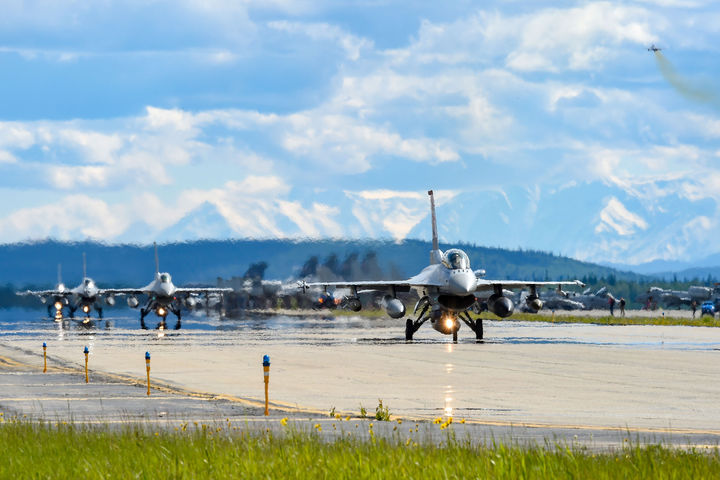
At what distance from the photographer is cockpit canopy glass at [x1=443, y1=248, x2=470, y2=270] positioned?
169ft

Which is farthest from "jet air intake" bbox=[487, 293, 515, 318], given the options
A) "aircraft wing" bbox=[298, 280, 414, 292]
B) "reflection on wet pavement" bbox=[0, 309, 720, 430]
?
"aircraft wing" bbox=[298, 280, 414, 292]

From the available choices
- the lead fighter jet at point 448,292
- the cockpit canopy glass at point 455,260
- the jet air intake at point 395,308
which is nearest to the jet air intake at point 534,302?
the lead fighter jet at point 448,292

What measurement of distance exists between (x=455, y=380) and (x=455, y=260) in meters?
20.6

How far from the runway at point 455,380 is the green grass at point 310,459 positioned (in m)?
1.97

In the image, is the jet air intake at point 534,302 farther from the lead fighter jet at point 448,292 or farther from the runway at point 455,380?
the runway at point 455,380

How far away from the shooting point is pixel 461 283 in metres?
50.7

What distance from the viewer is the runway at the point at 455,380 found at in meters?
21.5

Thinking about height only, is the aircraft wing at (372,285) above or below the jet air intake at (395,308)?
above

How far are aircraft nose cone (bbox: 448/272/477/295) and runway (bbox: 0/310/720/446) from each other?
252cm

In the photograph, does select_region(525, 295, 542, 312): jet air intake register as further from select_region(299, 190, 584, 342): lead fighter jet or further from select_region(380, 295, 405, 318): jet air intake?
select_region(380, 295, 405, 318): jet air intake

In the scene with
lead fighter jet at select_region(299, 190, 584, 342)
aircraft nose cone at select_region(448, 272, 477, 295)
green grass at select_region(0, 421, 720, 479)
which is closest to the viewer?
green grass at select_region(0, 421, 720, 479)

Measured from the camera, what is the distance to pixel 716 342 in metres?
53.0

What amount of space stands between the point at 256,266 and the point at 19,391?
380 feet

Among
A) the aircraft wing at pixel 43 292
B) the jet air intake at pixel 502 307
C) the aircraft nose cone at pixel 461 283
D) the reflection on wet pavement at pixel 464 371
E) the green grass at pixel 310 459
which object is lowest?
the reflection on wet pavement at pixel 464 371
